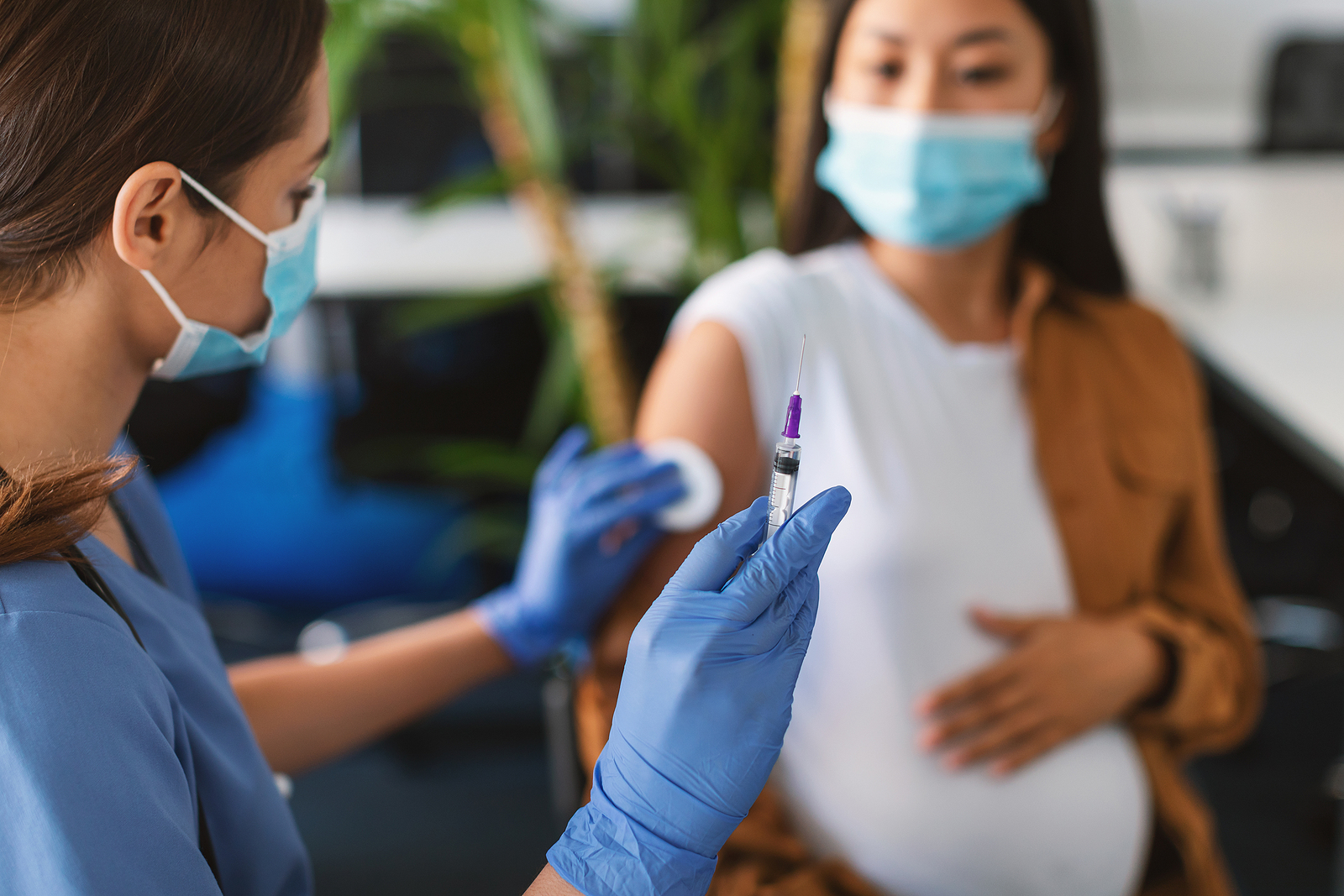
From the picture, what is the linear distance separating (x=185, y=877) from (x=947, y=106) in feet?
3.32

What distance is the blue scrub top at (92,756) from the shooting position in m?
0.58

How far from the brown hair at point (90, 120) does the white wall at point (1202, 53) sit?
484 centimetres

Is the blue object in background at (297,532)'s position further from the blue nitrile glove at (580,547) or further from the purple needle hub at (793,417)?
the purple needle hub at (793,417)

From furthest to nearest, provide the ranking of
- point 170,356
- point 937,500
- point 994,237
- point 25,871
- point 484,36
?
1. point 484,36
2. point 994,237
3. point 937,500
4. point 170,356
5. point 25,871

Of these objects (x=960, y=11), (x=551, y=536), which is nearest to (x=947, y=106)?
(x=960, y=11)

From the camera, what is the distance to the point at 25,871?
0.58m

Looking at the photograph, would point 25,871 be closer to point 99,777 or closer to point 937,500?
point 99,777

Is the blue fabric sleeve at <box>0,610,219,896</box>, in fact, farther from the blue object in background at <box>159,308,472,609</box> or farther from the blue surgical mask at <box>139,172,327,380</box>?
the blue object in background at <box>159,308,472,609</box>

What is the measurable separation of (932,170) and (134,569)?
2.85 feet

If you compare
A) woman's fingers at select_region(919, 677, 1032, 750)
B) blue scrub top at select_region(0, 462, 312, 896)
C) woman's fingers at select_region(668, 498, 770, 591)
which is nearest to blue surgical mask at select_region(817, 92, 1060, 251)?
woman's fingers at select_region(919, 677, 1032, 750)

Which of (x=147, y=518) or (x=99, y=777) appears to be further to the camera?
(x=147, y=518)

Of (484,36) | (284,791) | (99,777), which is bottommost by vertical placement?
(284,791)

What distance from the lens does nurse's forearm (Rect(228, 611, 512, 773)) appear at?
1.00 meters

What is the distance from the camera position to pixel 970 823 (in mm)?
1016
